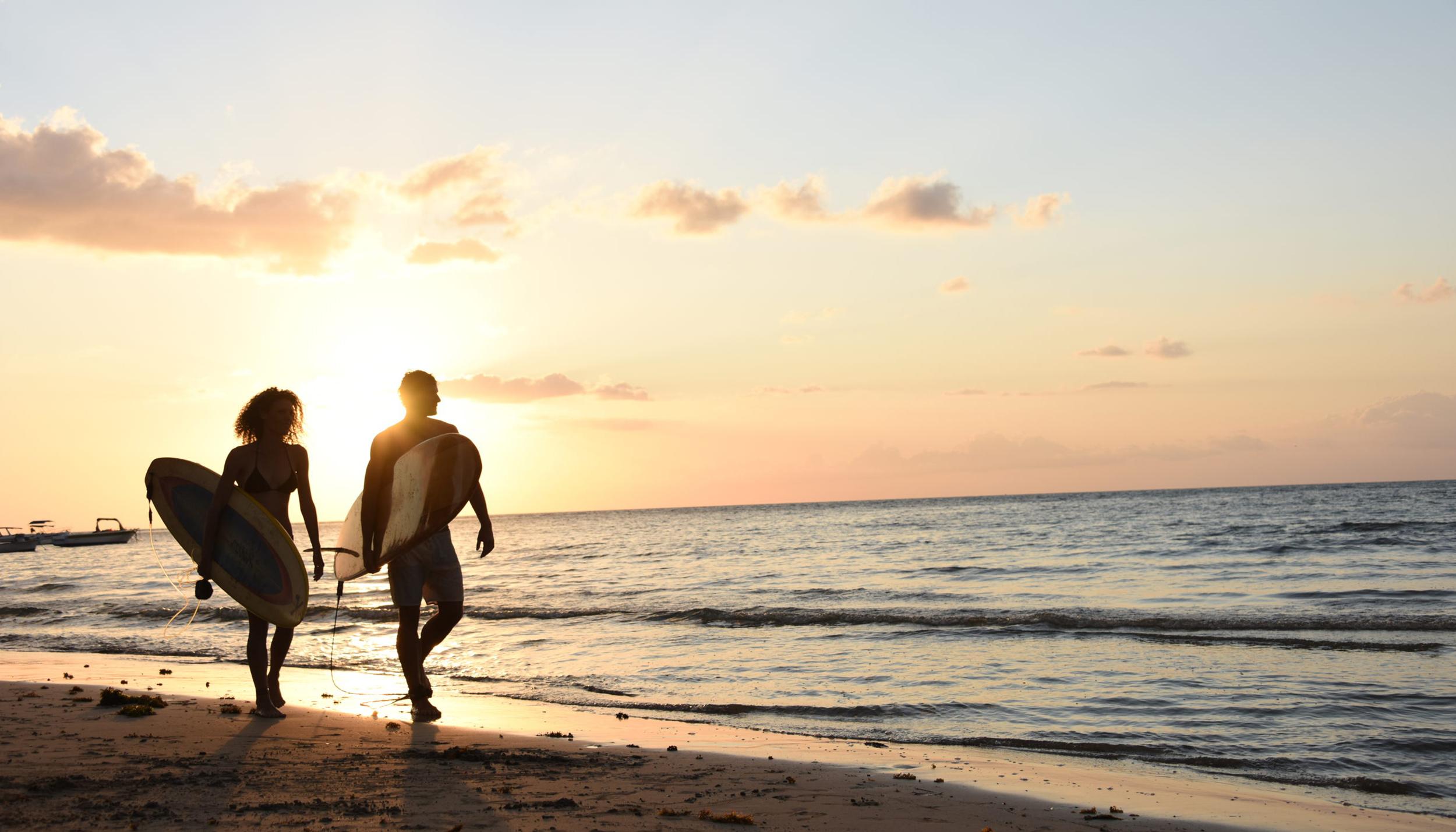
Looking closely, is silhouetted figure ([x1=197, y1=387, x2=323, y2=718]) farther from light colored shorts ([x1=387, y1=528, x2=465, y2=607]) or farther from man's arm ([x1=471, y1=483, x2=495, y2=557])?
man's arm ([x1=471, y1=483, x2=495, y2=557])

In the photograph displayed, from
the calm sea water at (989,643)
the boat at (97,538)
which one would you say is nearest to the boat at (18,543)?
the boat at (97,538)

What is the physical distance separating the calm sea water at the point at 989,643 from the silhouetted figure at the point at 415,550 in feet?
7.75

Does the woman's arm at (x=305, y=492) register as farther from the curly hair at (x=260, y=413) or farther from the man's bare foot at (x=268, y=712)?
the man's bare foot at (x=268, y=712)

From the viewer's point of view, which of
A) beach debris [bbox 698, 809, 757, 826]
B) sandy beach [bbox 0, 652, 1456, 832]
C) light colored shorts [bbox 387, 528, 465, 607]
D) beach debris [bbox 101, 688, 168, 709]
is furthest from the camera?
beach debris [bbox 101, 688, 168, 709]

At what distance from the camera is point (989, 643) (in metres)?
11.2

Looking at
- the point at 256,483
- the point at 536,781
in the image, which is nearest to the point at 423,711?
the point at 256,483

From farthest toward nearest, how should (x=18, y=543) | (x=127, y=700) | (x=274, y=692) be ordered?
(x=18, y=543)
(x=127, y=700)
(x=274, y=692)

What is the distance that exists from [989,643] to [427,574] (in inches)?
290

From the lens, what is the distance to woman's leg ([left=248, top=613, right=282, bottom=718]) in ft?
19.0

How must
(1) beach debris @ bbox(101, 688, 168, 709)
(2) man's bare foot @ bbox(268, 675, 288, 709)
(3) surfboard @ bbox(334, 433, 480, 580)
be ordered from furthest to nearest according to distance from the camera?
(1) beach debris @ bbox(101, 688, 168, 709), (2) man's bare foot @ bbox(268, 675, 288, 709), (3) surfboard @ bbox(334, 433, 480, 580)

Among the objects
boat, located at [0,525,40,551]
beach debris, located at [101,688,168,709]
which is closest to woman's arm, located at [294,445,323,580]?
beach debris, located at [101,688,168,709]

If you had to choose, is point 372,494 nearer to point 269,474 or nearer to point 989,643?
point 269,474

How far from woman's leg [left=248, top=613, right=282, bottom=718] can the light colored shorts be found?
0.81 m

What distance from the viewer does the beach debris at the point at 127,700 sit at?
6.30m
